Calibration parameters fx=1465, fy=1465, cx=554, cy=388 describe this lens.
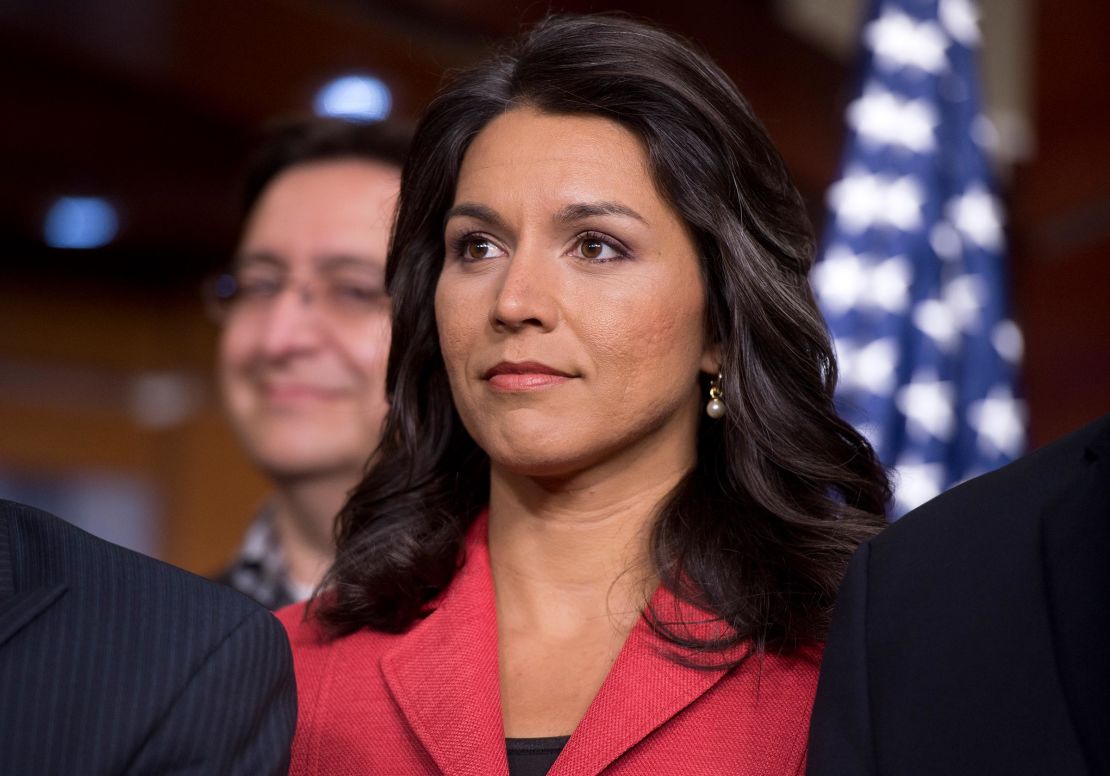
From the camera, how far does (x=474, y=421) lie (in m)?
1.89

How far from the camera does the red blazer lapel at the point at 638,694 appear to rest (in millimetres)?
1729

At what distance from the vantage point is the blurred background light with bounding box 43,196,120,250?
6277 millimetres

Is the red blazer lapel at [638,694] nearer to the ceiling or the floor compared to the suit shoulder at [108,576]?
nearer to the floor

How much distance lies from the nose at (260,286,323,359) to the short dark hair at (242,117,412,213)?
0.34m

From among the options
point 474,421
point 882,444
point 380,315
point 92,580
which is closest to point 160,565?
point 92,580

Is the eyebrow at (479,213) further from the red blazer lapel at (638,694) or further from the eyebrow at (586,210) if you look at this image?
the red blazer lapel at (638,694)

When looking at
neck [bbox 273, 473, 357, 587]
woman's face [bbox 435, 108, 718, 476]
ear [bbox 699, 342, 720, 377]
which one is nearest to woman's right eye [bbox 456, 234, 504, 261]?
woman's face [bbox 435, 108, 718, 476]

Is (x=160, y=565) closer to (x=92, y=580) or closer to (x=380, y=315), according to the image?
(x=92, y=580)

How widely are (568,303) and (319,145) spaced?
4.97ft

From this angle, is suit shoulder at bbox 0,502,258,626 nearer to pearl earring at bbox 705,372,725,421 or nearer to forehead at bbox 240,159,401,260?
pearl earring at bbox 705,372,725,421

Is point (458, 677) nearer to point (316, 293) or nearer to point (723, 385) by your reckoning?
point (723, 385)

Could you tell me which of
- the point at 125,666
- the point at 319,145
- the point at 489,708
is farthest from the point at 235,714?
the point at 319,145

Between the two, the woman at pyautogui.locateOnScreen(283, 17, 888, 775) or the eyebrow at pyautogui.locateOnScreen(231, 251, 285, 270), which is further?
the eyebrow at pyautogui.locateOnScreen(231, 251, 285, 270)

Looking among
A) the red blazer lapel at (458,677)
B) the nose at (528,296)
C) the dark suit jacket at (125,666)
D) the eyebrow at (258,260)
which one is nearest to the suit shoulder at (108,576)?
the dark suit jacket at (125,666)
